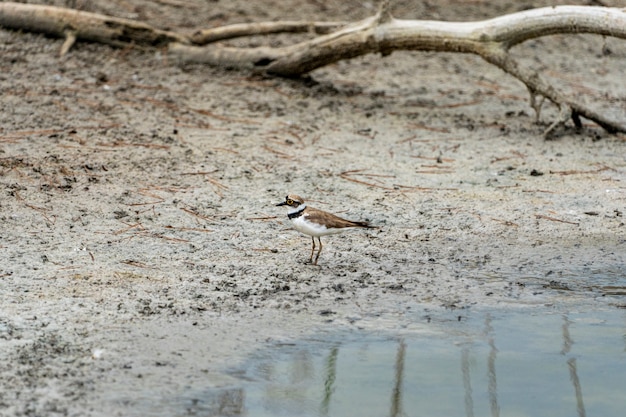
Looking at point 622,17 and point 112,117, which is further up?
point 622,17

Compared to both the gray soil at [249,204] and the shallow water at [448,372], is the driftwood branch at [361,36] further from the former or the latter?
the shallow water at [448,372]

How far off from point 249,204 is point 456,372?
2.77 meters

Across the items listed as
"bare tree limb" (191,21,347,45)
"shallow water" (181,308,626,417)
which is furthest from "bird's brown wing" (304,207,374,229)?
"bare tree limb" (191,21,347,45)

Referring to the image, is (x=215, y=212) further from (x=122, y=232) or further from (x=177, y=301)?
(x=177, y=301)

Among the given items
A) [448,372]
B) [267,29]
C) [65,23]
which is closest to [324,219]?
[448,372]

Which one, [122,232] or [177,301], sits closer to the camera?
[177,301]

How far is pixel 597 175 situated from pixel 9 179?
486 cm

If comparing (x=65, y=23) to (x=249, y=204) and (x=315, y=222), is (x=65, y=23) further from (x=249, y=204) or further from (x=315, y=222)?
(x=315, y=222)

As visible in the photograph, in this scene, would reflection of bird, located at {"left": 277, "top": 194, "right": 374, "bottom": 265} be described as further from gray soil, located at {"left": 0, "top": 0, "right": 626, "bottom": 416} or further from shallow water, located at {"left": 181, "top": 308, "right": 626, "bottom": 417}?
shallow water, located at {"left": 181, "top": 308, "right": 626, "bottom": 417}

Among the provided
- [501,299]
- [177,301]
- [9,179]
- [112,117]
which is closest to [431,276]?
[501,299]

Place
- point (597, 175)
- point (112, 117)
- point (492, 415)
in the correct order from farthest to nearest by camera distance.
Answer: point (112, 117) < point (597, 175) < point (492, 415)

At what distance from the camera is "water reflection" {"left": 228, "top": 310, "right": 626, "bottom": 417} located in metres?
4.59

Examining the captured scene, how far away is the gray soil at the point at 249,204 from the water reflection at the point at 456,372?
0.85ft

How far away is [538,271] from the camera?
6.29m
